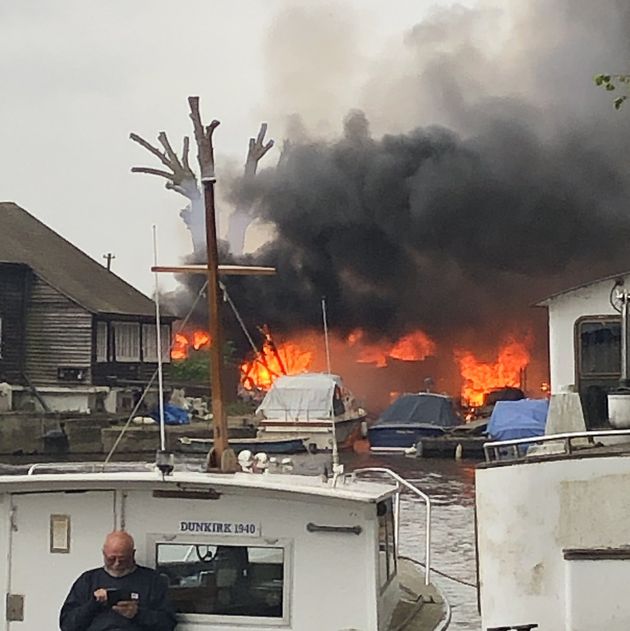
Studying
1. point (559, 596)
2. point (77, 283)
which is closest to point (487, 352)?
point (77, 283)

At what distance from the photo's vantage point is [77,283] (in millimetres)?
63656

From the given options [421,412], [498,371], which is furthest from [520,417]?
[498,371]

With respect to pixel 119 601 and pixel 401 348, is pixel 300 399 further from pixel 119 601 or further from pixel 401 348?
pixel 119 601

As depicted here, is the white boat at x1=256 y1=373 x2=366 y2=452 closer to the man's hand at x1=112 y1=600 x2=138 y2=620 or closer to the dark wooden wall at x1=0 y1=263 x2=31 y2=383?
the dark wooden wall at x1=0 y1=263 x2=31 y2=383

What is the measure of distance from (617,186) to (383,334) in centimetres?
1613

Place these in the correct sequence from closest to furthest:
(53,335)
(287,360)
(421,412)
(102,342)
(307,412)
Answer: (307,412) < (421,412) < (53,335) < (102,342) < (287,360)

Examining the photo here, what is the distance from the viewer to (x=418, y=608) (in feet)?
41.4

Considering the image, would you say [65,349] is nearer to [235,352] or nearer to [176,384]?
[176,384]

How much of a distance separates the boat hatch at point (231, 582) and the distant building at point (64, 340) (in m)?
48.1

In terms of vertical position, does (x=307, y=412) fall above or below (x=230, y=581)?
above

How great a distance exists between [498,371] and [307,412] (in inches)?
880

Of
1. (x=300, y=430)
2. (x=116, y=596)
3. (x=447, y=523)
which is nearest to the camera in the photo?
(x=116, y=596)

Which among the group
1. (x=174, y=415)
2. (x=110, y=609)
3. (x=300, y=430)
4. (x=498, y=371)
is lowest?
(x=110, y=609)

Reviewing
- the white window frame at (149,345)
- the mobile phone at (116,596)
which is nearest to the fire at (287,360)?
the white window frame at (149,345)
